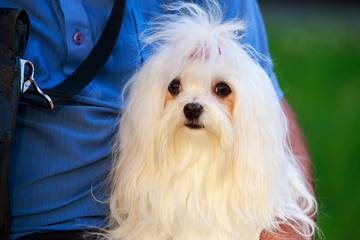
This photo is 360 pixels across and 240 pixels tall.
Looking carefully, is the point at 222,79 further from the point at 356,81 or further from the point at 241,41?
the point at 356,81

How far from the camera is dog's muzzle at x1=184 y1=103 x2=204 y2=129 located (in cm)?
170

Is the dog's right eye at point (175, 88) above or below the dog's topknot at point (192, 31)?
below

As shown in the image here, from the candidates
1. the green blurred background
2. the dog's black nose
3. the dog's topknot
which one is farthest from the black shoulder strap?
the green blurred background

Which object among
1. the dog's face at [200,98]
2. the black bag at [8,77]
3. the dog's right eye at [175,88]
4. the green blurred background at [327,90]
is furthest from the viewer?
the green blurred background at [327,90]

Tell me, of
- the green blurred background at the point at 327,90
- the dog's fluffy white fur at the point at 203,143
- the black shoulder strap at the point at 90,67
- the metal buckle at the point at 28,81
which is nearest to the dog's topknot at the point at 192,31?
the dog's fluffy white fur at the point at 203,143

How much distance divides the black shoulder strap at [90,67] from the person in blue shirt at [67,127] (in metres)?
0.08

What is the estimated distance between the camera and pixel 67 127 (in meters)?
1.92

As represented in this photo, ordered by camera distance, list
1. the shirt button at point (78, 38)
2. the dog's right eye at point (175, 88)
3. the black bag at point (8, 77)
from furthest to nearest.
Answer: the shirt button at point (78, 38) → the dog's right eye at point (175, 88) → the black bag at point (8, 77)

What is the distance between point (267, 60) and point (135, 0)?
1.70 feet

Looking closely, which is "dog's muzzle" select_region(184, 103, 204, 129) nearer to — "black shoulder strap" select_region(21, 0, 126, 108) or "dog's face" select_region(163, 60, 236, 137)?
"dog's face" select_region(163, 60, 236, 137)

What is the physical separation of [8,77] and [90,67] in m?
0.32

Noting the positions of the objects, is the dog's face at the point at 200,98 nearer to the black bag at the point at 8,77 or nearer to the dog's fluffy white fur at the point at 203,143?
the dog's fluffy white fur at the point at 203,143

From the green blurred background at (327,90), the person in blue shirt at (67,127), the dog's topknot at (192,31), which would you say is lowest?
the green blurred background at (327,90)

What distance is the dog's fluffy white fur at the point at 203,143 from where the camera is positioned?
177cm
